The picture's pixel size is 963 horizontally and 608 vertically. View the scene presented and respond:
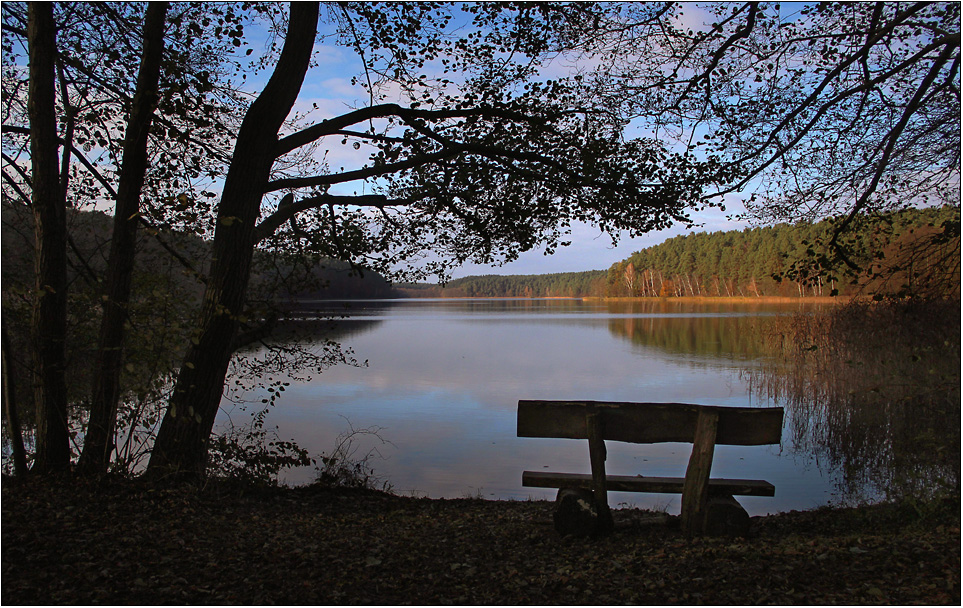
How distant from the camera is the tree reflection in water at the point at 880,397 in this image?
8188 mm

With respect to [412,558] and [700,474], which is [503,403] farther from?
[412,558]

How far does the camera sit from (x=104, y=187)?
708cm

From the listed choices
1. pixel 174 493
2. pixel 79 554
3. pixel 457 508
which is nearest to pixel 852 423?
pixel 457 508

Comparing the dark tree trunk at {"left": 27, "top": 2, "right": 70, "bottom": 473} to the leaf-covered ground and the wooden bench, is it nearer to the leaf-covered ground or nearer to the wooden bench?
the leaf-covered ground

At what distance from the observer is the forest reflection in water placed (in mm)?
9078

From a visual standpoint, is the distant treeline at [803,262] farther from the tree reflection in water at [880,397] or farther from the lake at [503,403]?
the lake at [503,403]

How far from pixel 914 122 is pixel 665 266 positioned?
122 meters

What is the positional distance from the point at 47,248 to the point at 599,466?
5187 millimetres

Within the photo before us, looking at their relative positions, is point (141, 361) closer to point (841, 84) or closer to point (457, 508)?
point (457, 508)

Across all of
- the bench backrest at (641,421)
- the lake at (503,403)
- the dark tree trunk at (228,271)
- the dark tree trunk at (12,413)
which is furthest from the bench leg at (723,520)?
the dark tree trunk at (12,413)

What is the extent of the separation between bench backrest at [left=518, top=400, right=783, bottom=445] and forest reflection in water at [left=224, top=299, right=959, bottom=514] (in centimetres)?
159

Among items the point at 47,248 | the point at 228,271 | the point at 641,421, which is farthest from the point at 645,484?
the point at 47,248

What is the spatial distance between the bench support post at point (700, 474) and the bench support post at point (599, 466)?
627 millimetres

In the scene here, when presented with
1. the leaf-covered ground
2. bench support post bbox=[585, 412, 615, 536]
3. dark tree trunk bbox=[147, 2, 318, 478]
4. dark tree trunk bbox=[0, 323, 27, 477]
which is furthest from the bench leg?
dark tree trunk bbox=[0, 323, 27, 477]
